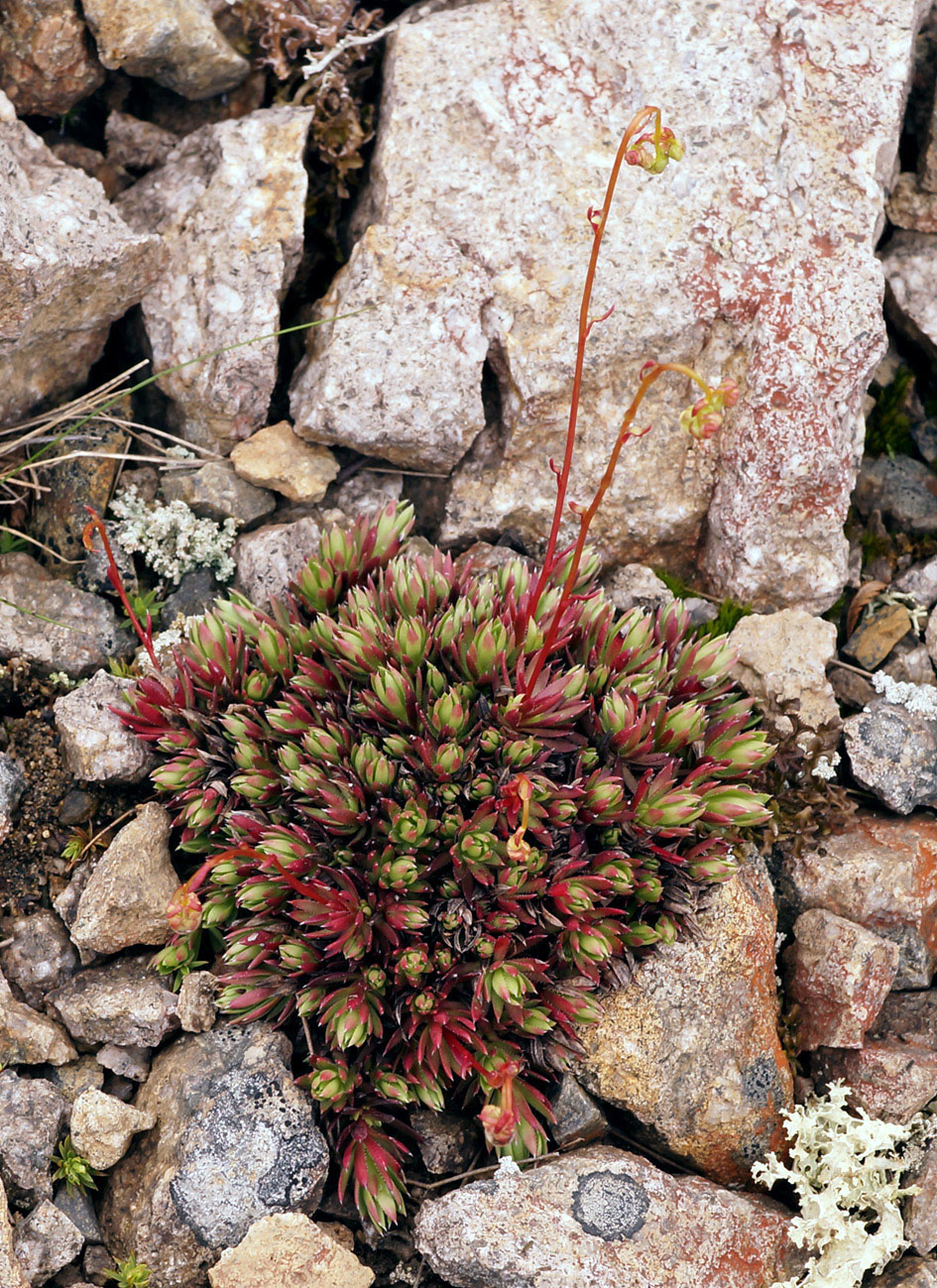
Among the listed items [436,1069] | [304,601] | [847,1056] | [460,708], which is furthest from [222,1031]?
[847,1056]

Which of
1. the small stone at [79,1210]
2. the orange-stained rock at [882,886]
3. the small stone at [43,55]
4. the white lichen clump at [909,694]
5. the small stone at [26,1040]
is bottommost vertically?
the small stone at [79,1210]

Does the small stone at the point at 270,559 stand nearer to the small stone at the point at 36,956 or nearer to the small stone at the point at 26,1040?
the small stone at the point at 36,956

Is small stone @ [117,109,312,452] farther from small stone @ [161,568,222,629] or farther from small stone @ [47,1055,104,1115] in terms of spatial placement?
small stone @ [47,1055,104,1115]

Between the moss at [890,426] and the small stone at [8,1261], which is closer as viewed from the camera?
the small stone at [8,1261]

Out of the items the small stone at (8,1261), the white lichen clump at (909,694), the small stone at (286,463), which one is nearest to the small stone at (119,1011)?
the small stone at (8,1261)

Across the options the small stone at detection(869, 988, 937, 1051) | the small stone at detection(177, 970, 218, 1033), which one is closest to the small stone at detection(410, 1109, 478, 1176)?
the small stone at detection(177, 970, 218, 1033)

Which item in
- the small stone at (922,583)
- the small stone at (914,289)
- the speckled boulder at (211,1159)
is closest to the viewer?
the speckled boulder at (211,1159)

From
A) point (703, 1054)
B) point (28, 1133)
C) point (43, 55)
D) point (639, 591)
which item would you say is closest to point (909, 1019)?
point (703, 1054)
